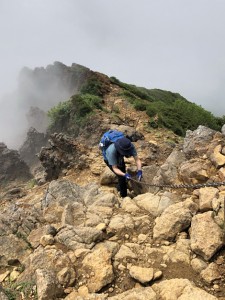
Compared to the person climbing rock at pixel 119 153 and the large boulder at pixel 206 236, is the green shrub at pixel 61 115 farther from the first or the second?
the large boulder at pixel 206 236

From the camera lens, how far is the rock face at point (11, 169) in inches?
1166

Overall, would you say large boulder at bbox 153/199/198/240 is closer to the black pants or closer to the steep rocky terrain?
the steep rocky terrain

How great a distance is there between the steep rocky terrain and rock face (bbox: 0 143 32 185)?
20188 millimetres

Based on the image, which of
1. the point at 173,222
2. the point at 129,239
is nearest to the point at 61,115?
the point at 129,239

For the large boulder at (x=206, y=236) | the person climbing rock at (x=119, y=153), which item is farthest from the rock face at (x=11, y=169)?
the large boulder at (x=206, y=236)

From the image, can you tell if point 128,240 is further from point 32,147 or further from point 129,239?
point 32,147

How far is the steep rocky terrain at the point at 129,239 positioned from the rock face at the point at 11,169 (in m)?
20.2

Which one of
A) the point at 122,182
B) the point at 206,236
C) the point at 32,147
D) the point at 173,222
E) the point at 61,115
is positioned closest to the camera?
the point at 206,236

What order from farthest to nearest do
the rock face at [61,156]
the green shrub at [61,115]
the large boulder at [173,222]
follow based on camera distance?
the green shrub at [61,115] → the rock face at [61,156] → the large boulder at [173,222]

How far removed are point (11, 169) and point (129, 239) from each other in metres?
25.0

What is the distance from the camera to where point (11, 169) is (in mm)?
30078

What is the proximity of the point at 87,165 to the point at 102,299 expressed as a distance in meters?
10.1

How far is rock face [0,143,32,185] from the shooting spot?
97.2 feet

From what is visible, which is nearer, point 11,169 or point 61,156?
point 61,156
